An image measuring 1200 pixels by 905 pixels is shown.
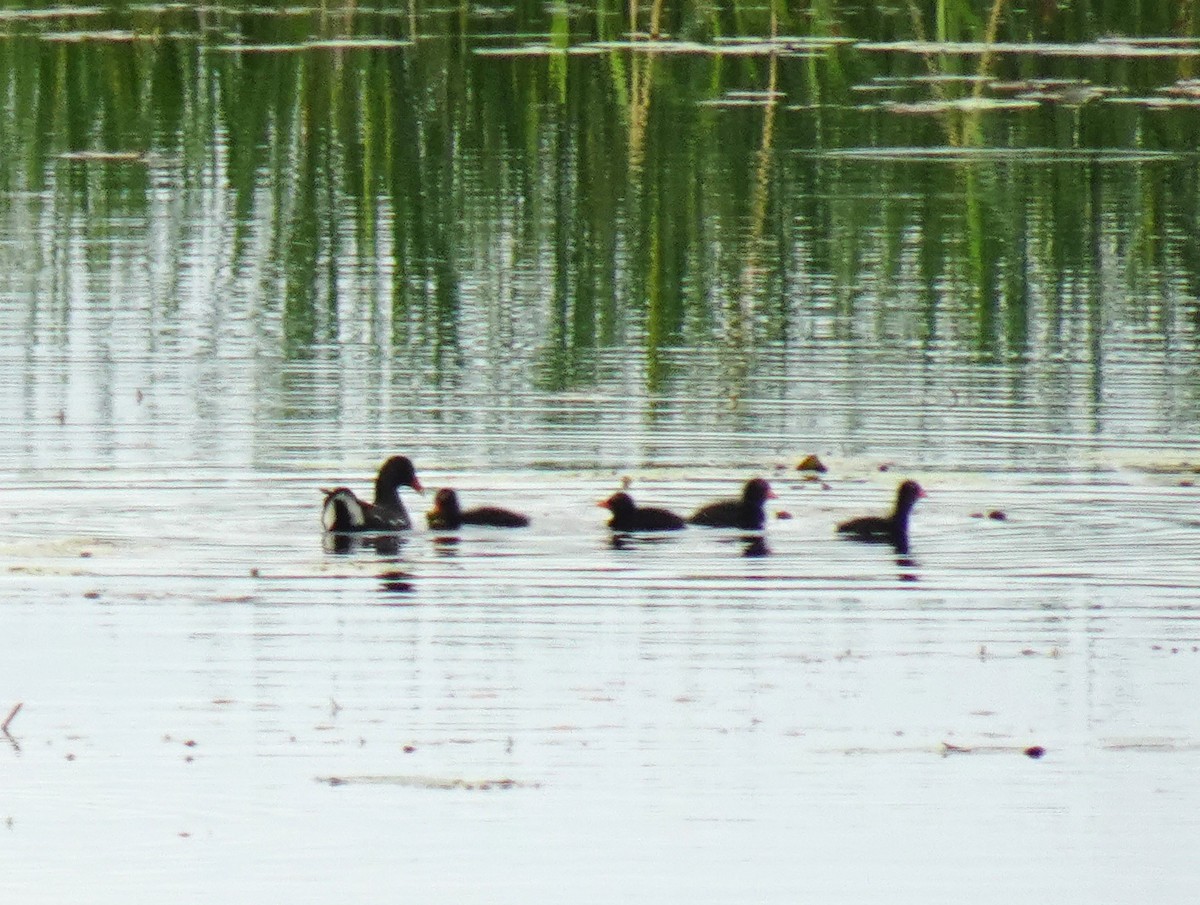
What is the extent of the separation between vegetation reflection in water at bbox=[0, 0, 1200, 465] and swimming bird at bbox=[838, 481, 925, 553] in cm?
228

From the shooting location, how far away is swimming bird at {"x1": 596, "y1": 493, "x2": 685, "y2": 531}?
11.3m

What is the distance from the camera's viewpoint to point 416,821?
24.4 ft

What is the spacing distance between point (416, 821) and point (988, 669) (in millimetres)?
2298

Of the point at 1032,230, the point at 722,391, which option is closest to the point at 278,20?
the point at 1032,230

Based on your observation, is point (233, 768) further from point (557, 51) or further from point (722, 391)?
point (557, 51)

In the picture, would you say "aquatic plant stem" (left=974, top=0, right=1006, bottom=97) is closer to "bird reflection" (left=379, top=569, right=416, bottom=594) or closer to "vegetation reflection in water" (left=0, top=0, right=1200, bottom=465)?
"vegetation reflection in water" (left=0, top=0, right=1200, bottom=465)

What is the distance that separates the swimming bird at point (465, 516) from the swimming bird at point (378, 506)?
0.17 meters

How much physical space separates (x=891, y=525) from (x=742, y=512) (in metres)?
0.59

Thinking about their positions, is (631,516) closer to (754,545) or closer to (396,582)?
(754,545)

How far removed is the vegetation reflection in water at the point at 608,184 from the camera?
15.0 metres

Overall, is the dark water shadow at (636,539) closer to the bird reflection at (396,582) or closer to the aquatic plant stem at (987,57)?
the bird reflection at (396,582)

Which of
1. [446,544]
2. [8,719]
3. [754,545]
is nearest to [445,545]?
[446,544]

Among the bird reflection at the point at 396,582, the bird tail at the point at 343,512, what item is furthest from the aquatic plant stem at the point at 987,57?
the bird reflection at the point at 396,582

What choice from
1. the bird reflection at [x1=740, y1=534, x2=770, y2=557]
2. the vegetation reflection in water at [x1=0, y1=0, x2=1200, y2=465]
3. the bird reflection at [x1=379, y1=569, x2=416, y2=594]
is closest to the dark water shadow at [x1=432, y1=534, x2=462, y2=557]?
the bird reflection at [x1=379, y1=569, x2=416, y2=594]
